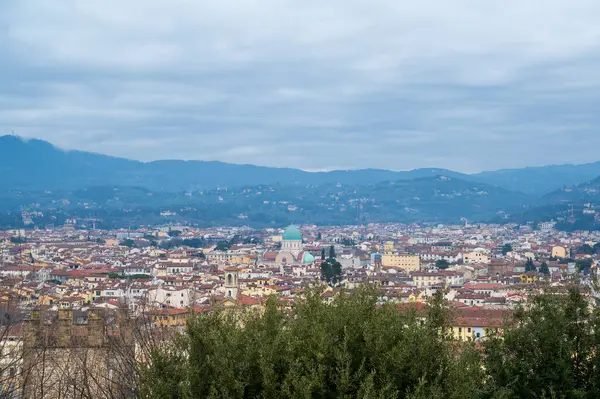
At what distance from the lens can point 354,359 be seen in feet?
26.5

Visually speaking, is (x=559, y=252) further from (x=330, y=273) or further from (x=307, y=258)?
(x=330, y=273)

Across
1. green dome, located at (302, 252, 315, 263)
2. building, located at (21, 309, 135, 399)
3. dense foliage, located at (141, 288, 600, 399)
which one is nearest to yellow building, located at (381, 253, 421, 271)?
green dome, located at (302, 252, 315, 263)

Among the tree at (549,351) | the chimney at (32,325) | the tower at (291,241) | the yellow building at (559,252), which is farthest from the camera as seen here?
the tower at (291,241)

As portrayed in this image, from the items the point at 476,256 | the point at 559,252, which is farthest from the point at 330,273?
the point at 559,252

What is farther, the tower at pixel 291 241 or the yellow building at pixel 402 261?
the tower at pixel 291 241

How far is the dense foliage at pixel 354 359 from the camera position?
309 inches

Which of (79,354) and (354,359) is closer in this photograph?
(354,359)

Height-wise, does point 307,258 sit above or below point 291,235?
below

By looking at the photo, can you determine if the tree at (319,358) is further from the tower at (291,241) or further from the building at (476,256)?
the tower at (291,241)

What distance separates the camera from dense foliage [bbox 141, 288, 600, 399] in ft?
25.7

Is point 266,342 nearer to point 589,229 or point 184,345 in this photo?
point 184,345

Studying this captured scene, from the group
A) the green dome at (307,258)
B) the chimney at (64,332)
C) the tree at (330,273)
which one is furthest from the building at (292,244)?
the chimney at (64,332)

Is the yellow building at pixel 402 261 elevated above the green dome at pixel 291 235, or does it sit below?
below

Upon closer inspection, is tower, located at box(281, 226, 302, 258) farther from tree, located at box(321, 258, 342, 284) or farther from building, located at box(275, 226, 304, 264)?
tree, located at box(321, 258, 342, 284)
